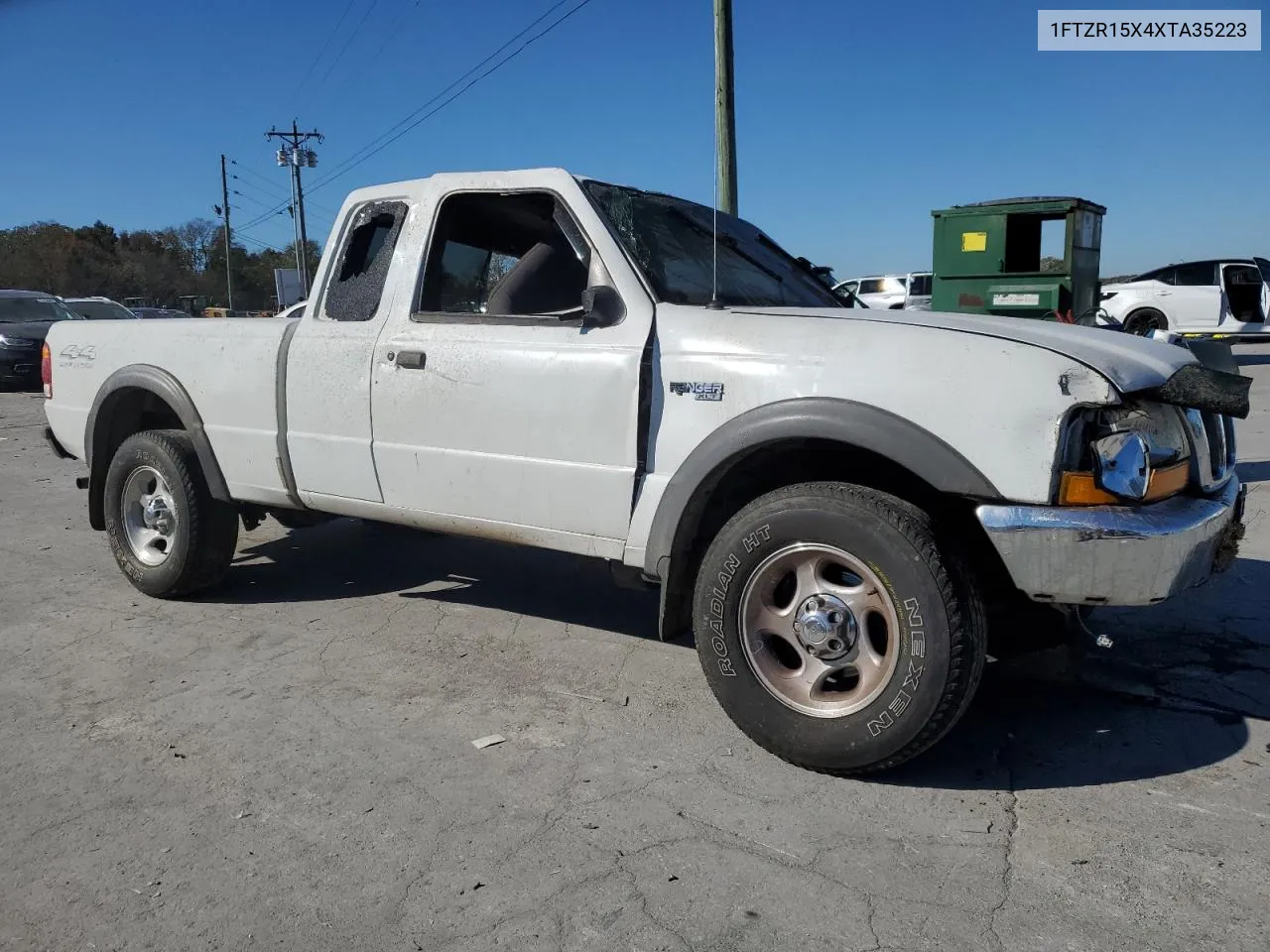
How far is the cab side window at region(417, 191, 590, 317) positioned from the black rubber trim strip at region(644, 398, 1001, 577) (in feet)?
3.07

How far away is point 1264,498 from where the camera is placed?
6852 millimetres

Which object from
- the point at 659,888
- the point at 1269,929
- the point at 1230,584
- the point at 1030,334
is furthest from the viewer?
the point at 1230,584

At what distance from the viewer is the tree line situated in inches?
2418

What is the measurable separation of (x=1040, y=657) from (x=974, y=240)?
6.33 meters

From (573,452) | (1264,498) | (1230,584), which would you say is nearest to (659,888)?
(573,452)

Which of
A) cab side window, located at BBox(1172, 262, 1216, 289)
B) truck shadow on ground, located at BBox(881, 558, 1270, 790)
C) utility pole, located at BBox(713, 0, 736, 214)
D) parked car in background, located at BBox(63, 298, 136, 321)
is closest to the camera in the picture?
truck shadow on ground, located at BBox(881, 558, 1270, 790)

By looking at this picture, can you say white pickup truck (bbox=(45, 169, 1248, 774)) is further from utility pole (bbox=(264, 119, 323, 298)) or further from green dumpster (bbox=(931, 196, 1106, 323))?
utility pole (bbox=(264, 119, 323, 298))

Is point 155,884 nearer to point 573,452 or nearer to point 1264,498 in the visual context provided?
point 573,452

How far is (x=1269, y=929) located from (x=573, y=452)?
2.39 m

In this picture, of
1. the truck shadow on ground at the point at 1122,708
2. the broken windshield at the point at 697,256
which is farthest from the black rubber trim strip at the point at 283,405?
the truck shadow on ground at the point at 1122,708

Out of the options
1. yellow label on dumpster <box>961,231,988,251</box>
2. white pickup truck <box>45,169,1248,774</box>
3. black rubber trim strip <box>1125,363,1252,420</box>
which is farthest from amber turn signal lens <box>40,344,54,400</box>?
yellow label on dumpster <box>961,231,988,251</box>

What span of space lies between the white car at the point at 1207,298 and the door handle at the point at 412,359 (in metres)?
18.2

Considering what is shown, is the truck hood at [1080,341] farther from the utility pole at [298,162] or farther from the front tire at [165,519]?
the utility pole at [298,162]

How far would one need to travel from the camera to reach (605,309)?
3590 millimetres
